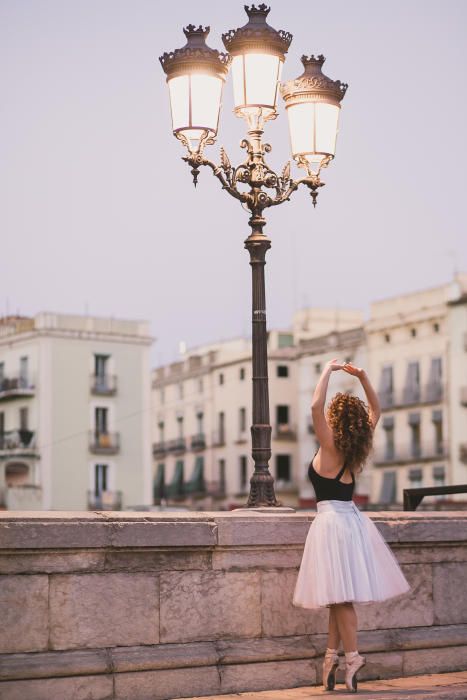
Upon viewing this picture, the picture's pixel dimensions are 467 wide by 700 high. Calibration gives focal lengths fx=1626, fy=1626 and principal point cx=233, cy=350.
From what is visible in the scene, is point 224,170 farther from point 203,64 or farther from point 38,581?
point 38,581

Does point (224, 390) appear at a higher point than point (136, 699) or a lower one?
higher

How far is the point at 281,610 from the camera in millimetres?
10469

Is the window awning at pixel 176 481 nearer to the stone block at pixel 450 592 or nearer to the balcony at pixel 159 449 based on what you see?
the balcony at pixel 159 449

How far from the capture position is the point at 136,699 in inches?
380

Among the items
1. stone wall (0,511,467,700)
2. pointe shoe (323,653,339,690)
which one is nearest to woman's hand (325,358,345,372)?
stone wall (0,511,467,700)

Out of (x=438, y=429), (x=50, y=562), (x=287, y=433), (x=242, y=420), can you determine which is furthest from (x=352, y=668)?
(x=242, y=420)

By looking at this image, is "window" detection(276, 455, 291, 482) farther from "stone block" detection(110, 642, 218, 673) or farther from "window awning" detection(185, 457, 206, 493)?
"stone block" detection(110, 642, 218, 673)

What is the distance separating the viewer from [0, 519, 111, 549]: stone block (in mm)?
9344

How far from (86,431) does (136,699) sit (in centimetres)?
6747

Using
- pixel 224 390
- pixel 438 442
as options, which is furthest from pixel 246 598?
pixel 224 390

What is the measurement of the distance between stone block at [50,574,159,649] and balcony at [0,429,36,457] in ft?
215

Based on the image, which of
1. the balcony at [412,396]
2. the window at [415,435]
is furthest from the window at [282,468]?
the window at [415,435]

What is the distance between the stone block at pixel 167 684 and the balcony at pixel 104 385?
67.2m

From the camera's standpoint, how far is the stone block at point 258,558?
10.2 meters
